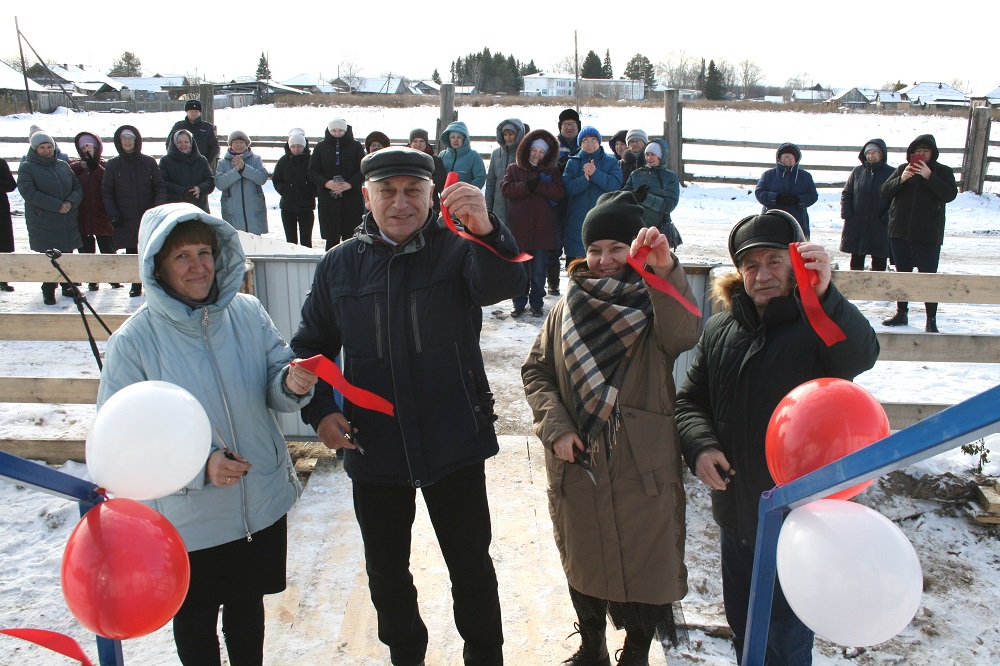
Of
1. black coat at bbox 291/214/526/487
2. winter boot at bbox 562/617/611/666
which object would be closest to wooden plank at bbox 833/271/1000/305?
winter boot at bbox 562/617/611/666

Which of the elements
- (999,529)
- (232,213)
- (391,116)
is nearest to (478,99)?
(391,116)

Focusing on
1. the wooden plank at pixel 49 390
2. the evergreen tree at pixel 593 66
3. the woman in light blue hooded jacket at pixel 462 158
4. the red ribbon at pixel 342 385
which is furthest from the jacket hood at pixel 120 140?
the evergreen tree at pixel 593 66

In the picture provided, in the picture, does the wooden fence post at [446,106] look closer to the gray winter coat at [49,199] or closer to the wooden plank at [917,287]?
the gray winter coat at [49,199]

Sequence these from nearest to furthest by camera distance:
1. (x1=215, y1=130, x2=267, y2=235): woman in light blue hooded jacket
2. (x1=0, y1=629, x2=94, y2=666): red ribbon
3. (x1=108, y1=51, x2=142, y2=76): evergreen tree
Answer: (x1=0, y1=629, x2=94, y2=666): red ribbon < (x1=215, y1=130, x2=267, y2=235): woman in light blue hooded jacket < (x1=108, y1=51, x2=142, y2=76): evergreen tree

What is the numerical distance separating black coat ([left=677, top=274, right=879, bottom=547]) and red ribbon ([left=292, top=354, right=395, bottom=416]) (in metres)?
1.02

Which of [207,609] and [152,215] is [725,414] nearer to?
[207,609]

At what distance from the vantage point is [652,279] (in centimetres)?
216

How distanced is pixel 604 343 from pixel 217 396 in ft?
4.24

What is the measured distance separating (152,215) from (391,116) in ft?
95.0

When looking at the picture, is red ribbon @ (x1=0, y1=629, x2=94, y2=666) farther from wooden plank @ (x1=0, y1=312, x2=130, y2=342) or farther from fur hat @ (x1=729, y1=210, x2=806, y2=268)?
wooden plank @ (x1=0, y1=312, x2=130, y2=342)

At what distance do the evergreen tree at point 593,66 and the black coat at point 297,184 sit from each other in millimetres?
63736

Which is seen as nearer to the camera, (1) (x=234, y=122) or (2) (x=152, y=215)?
(2) (x=152, y=215)

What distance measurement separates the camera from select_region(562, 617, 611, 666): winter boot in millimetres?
2619

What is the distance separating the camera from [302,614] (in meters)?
3.19
